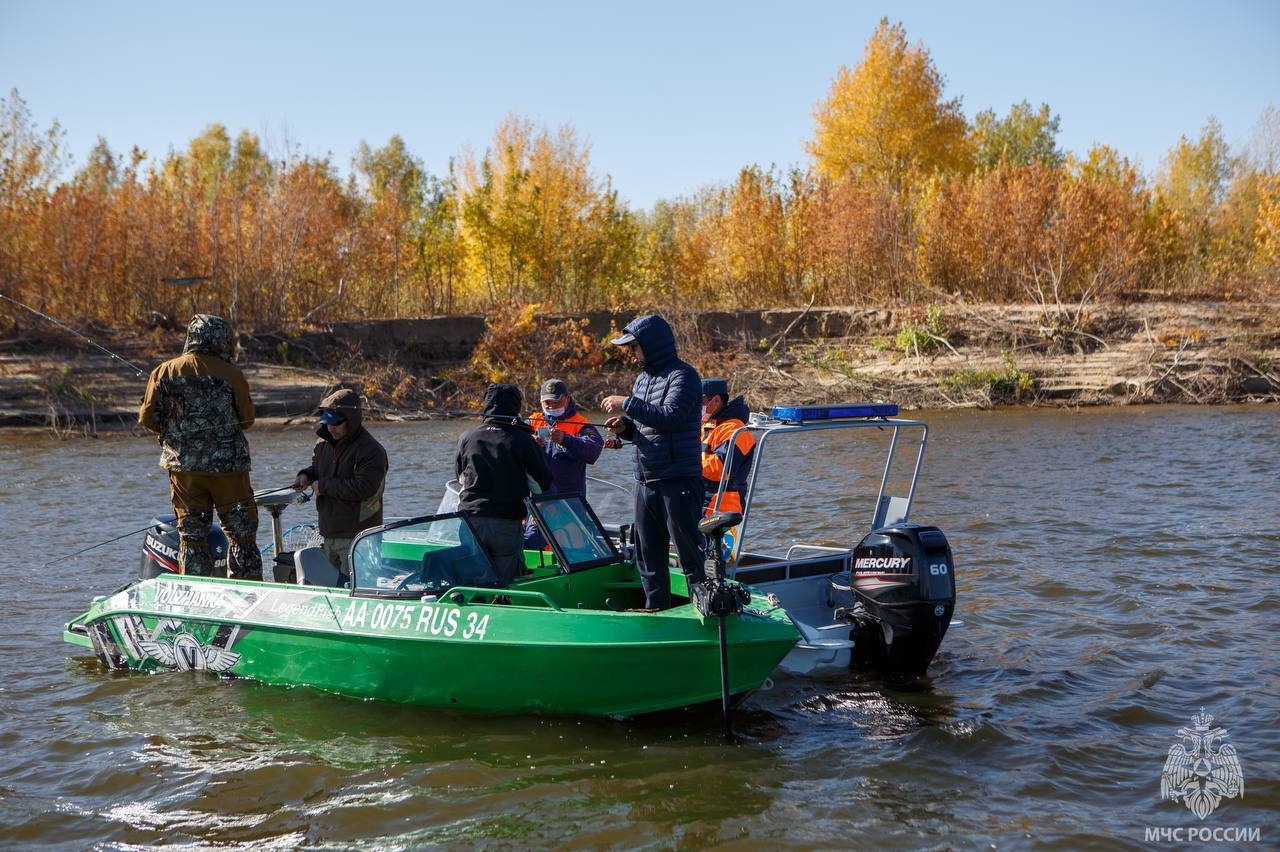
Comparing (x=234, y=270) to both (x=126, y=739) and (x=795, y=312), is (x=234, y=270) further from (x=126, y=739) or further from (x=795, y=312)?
(x=126, y=739)

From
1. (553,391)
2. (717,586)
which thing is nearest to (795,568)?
(717,586)

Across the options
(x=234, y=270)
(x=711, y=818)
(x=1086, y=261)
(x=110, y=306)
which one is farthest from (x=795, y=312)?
(x=711, y=818)

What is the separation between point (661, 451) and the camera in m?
6.20

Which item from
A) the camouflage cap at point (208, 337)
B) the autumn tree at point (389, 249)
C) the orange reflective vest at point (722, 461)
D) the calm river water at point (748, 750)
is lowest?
the calm river water at point (748, 750)

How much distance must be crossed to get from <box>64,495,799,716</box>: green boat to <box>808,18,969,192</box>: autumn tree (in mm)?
38410

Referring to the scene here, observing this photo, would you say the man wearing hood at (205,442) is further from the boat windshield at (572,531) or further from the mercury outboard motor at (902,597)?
the mercury outboard motor at (902,597)

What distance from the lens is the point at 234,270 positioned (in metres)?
25.0

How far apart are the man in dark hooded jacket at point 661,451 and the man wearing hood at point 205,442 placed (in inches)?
109

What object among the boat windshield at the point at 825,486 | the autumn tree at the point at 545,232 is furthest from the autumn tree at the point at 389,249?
the boat windshield at the point at 825,486

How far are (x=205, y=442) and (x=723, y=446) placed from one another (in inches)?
136

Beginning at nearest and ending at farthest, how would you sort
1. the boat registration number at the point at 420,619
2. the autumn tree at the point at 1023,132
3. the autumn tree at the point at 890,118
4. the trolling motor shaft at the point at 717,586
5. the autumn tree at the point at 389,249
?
the trolling motor shaft at the point at 717,586 → the boat registration number at the point at 420,619 → the autumn tree at the point at 389,249 → the autumn tree at the point at 890,118 → the autumn tree at the point at 1023,132

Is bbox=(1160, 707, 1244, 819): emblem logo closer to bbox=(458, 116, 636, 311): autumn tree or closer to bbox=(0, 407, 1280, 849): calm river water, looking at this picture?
bbox=(0, 407, 1280, 849): calm river water

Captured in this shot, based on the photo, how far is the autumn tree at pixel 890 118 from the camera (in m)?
43.1

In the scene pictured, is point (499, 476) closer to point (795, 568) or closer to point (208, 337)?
point (795, 568)
